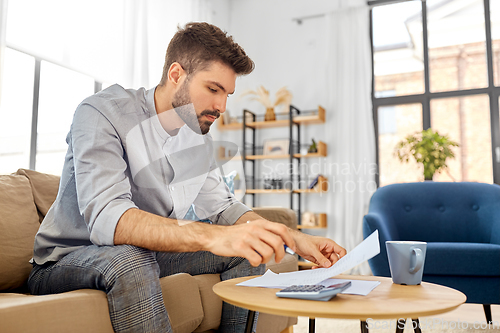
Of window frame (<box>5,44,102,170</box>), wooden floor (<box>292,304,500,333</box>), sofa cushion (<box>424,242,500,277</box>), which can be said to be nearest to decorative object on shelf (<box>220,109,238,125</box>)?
window frame (<box>5,44,102,170</box>)

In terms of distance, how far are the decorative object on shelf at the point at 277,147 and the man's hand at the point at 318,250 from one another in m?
3.24

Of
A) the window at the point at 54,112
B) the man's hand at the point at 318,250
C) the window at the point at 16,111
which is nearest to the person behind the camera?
the man's hand at the point at 318,250

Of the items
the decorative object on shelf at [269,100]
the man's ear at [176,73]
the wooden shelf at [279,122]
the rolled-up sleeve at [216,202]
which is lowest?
the rolled-up sleeve at [216,202]

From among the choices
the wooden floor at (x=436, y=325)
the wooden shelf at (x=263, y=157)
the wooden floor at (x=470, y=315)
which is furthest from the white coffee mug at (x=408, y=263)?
the wooden shelf at (x=263, y=157)

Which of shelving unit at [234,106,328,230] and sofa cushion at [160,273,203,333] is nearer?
sofa cushion at [160,273,203,333]

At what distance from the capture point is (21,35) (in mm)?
2521

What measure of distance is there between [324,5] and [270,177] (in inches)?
78.7

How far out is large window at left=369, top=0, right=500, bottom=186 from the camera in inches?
154

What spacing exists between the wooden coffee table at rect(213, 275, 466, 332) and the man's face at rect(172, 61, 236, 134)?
53cm

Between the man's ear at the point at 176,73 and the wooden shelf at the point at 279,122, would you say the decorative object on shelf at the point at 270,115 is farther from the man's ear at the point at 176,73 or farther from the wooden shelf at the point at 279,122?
the man's ear at the point at 176,73

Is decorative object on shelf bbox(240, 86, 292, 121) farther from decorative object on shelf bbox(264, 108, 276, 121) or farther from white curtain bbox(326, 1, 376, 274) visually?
white curtain bbox(326, 1, 376, 274)

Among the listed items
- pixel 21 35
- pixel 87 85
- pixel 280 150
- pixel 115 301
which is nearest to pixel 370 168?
pixel 280 150

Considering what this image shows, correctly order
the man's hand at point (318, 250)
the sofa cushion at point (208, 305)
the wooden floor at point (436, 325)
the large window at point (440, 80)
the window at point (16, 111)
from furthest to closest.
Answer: the large window at point (440, 80), the window at point (16, 111), the wooden floor at point (436, 325), the sofa cushion at point (208, 305), the man's hand at point (318, 250)

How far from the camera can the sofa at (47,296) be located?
0.70m
